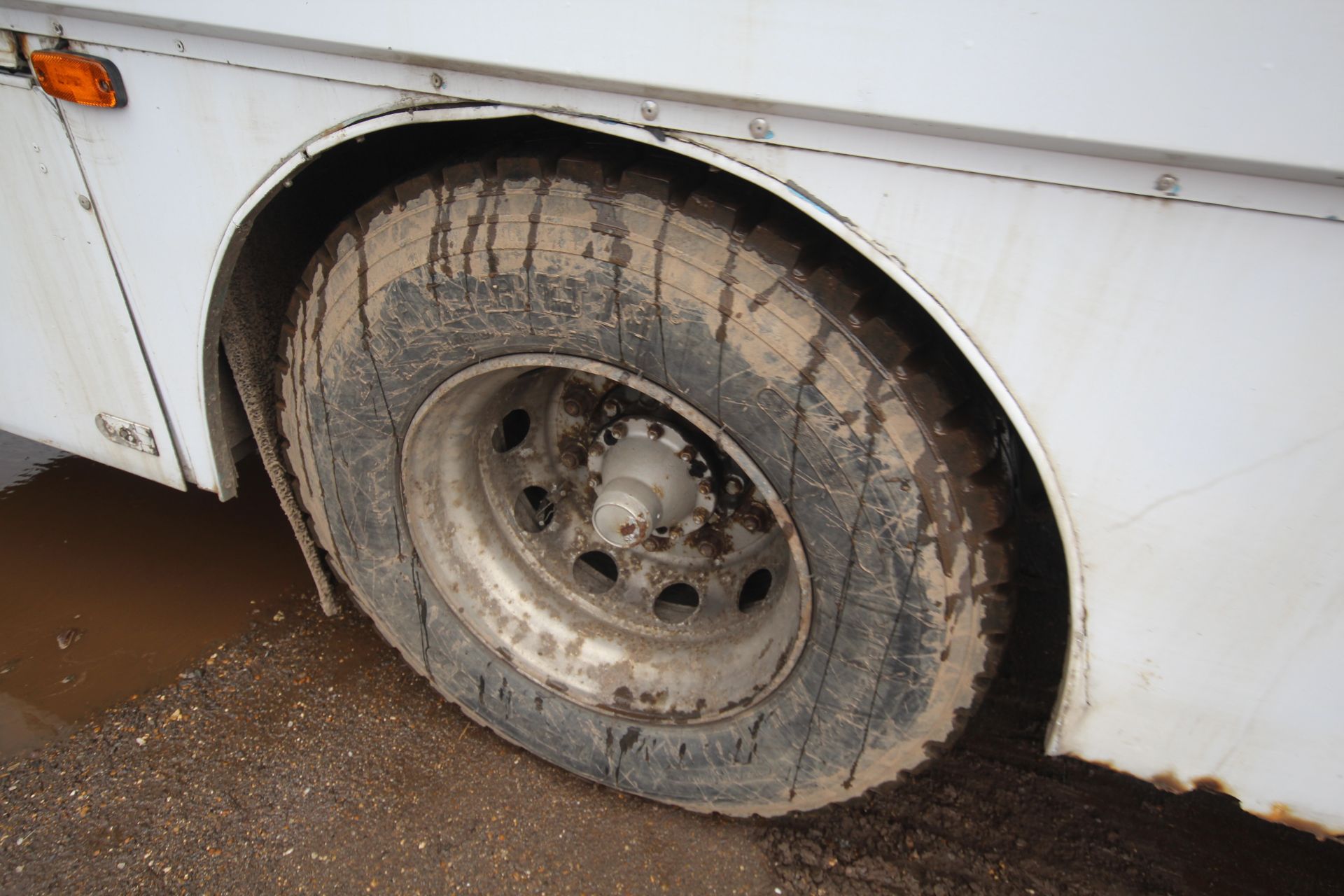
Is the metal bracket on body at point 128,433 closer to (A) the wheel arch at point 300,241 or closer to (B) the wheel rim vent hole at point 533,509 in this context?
(A) the wheel arch at point 300,241

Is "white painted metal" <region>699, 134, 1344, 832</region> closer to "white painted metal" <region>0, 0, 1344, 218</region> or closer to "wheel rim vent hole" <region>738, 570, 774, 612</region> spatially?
"white painted metal" <region>0, 0, 1344, 218</region>

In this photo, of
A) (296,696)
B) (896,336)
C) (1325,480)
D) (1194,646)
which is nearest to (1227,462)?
(1325,480)

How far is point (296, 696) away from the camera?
6.72 feet

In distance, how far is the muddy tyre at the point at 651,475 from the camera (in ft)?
4.03

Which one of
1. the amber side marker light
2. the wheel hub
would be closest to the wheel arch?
the amber side marker light

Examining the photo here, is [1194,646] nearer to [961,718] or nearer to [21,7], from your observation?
[961,718]

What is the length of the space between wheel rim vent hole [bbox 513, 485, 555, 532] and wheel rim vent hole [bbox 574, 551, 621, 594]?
12 cm

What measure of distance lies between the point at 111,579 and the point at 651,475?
1758 millimetres

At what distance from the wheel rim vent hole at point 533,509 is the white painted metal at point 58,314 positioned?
74cm

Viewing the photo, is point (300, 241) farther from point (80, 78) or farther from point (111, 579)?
point (111, 579)

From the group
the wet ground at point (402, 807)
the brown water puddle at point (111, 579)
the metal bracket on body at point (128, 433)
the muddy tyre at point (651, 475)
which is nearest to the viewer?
the muddy tyre at point (651, 475)

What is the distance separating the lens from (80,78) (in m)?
1.43

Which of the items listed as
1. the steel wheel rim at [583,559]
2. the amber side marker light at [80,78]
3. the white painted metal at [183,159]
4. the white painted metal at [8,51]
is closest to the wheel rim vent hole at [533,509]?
the steel wheel rim at [583,559]

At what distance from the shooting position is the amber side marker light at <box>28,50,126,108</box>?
1410 mm
